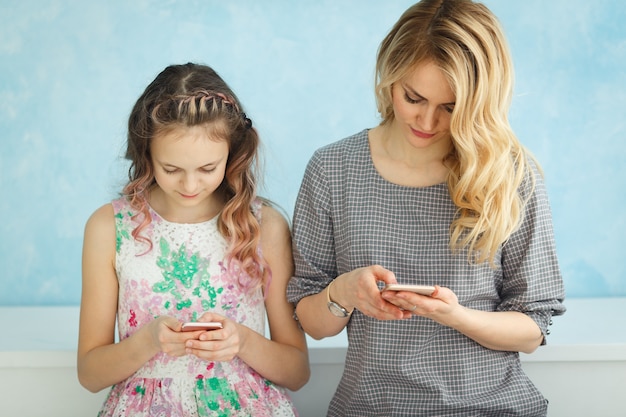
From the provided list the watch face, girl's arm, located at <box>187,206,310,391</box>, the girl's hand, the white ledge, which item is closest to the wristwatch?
the watch face

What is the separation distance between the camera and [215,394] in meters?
2.19

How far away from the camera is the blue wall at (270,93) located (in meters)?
3.07

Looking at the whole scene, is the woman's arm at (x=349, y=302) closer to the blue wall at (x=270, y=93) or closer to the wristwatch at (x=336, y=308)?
the wristwatch at (x=336, y=308)

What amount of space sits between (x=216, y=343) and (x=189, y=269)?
0.29 metres

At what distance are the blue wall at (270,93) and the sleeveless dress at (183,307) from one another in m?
0.86

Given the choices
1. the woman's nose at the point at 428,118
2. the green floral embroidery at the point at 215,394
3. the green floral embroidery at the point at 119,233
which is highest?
the woman's nose at the point at 428,118

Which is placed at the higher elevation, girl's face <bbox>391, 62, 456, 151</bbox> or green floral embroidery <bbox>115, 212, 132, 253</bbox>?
girl's face <bbox>391, 62, 456, 151</bbox>

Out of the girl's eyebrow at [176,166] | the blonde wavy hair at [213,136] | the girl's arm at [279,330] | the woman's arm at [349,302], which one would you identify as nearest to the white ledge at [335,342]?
the girl's arm at [279,330]

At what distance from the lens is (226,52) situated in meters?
3.10

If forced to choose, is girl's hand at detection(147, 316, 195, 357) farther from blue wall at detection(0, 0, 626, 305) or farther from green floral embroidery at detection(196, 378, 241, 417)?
blue wall at detection(0, 0, 626, 305)

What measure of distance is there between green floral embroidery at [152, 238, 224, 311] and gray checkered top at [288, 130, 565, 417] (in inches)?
10.3

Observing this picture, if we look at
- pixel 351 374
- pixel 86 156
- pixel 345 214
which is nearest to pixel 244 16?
pixel 86 156

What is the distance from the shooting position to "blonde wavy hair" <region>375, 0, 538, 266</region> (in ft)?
6.36

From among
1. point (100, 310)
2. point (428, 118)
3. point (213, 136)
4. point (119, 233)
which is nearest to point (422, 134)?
point (428, 118)
